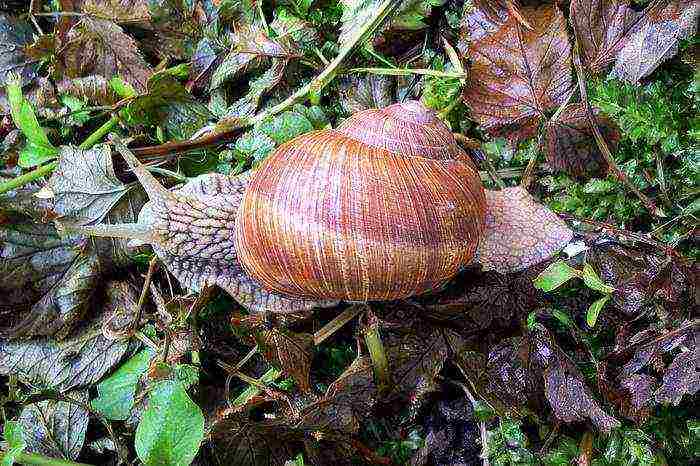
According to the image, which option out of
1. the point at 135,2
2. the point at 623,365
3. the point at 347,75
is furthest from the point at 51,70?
the point at 623,365

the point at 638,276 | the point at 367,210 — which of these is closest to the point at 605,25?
the point at 638,276

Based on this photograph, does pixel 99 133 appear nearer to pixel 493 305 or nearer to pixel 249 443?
pixel 249 443

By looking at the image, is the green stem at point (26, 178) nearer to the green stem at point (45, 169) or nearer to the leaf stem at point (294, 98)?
the green stem at point (45, 169)

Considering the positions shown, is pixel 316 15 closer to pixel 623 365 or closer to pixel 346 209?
pixel 346 209

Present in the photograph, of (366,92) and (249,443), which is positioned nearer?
(249,443)

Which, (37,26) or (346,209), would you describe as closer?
(346,209)

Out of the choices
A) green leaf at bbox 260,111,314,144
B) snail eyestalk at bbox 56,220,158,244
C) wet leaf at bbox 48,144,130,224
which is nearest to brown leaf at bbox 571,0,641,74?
green leaf at bbox 260,111,314,144
